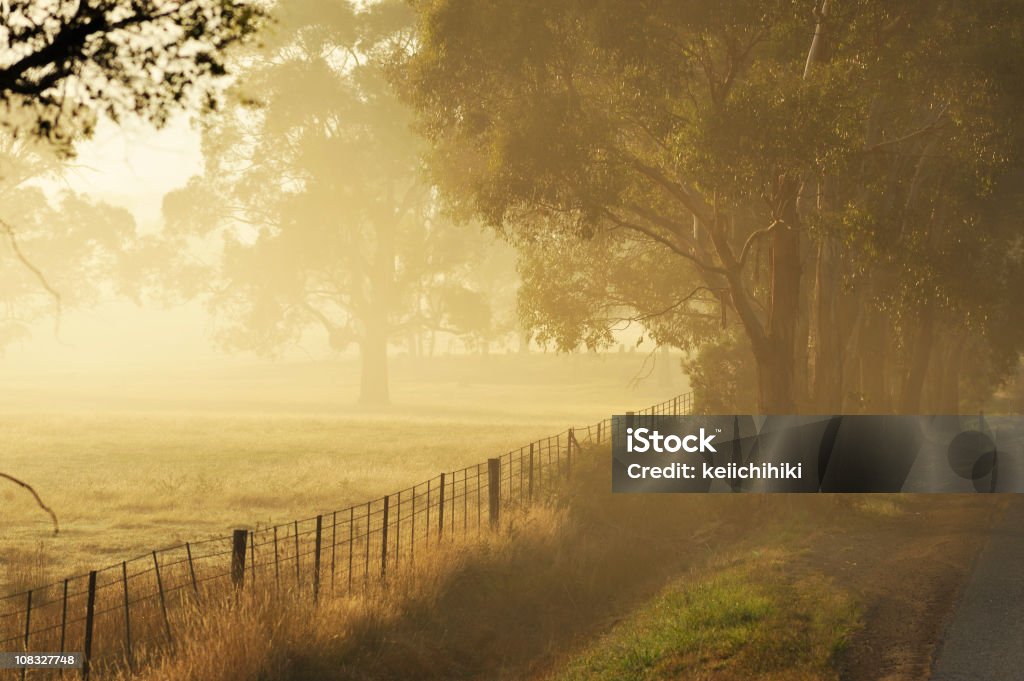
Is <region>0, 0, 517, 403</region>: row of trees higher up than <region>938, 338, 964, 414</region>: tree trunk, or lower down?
higher up

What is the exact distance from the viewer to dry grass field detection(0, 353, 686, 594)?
1747 centimetres

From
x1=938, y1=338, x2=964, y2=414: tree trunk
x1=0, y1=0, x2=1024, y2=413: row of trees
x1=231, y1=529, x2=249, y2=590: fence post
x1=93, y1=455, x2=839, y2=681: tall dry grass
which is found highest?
x1=0, y1=0, x2=1024, y2=413: row of trees

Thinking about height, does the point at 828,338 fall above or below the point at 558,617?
above

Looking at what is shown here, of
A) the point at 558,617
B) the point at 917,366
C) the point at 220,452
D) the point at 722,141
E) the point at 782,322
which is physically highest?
the point at 722,141

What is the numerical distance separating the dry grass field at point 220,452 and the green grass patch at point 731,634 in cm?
658

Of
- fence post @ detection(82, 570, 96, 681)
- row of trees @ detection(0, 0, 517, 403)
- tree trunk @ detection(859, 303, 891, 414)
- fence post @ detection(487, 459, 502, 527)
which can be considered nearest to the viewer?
fence post @ detection(82, 570, 96, 681)

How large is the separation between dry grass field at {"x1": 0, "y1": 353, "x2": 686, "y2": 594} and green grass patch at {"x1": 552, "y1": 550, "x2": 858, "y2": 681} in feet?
21.6

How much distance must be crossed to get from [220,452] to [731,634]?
2224 centimetres

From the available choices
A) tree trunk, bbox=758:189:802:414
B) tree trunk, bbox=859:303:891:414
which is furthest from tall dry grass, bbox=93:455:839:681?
tree trunk, bbox=859:303:891:414

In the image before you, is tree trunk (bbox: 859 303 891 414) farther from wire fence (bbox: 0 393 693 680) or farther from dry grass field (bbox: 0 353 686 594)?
wire fence (bbox: 0 393 693 680)

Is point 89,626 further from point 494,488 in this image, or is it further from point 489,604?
point 494,488

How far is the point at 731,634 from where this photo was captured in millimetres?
10320

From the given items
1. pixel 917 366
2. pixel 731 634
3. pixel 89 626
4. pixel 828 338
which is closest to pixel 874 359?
pixel 917 366

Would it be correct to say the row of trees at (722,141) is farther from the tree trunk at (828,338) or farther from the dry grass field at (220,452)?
the dry grass field at (220,452)
